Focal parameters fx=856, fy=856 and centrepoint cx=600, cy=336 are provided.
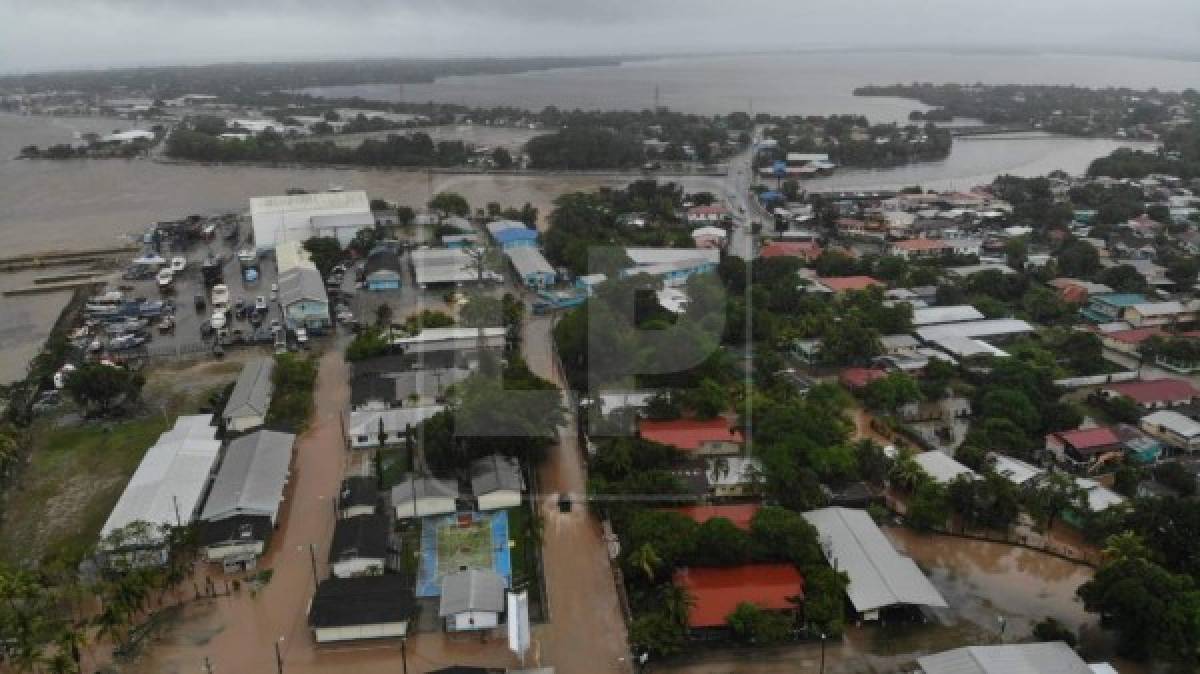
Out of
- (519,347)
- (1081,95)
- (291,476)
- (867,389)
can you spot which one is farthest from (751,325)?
(1081,95)

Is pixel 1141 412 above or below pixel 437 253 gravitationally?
below

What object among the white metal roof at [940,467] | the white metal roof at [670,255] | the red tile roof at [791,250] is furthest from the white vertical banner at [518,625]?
the red tile roof at [791,250]

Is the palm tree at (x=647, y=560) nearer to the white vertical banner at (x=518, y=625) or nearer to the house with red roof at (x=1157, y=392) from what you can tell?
the white vertical banner at (x=518, y=625)

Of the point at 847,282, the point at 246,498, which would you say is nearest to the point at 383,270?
the point at 246,498

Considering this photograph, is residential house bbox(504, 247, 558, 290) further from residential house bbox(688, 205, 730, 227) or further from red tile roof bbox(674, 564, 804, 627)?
red tile roof bbox(674, 564, 804, 627)

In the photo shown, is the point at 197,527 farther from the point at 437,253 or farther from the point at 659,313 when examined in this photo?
the point at 437,253

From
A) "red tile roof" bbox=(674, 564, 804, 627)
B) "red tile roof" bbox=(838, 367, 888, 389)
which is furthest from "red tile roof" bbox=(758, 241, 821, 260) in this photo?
"red tile roof" bbox=(674, 564, 804, 627)
